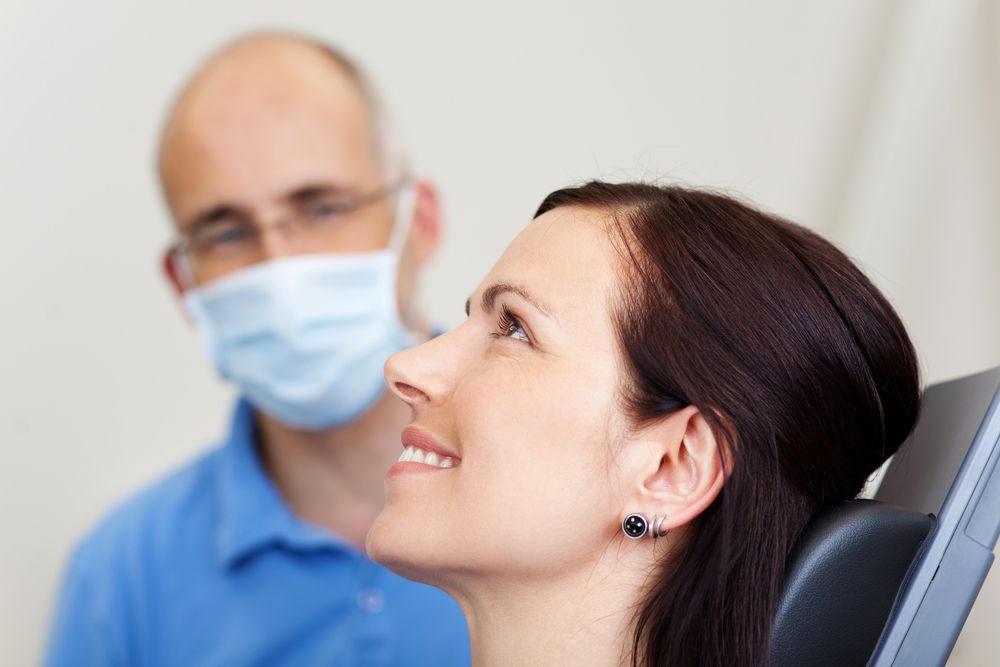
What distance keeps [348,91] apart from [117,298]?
915 millimetres

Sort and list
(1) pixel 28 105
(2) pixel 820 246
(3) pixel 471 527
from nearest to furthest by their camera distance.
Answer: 1. (3) pixel 471 527
2. (2) pixel 820 246
3. (1) pixel 28 105

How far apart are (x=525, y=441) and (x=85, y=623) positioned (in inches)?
58.4

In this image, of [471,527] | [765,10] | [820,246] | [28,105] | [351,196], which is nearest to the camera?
[471,527]

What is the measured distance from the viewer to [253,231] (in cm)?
220

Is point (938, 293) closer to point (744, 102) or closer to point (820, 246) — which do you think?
point (744, 102)

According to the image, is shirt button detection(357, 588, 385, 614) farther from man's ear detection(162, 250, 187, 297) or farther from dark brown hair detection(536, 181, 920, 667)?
dark brown hair detection(536, 181, 920, 667)

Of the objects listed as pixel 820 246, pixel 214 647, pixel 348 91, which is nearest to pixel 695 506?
pixel 820 246

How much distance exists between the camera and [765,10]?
2451 millimetres

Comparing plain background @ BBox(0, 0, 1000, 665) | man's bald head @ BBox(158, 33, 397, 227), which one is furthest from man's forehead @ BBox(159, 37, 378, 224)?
plain background @ BBox(0, 0, 1000, 665)

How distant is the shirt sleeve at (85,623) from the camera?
88.7 inches

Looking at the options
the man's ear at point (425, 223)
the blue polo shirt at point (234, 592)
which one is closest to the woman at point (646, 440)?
the blue polo shirt at point (234, 592)

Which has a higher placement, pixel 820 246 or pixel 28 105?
pixel 820 246

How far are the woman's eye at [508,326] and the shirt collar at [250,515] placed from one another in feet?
3.33

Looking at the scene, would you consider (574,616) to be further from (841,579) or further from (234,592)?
(234,592)
